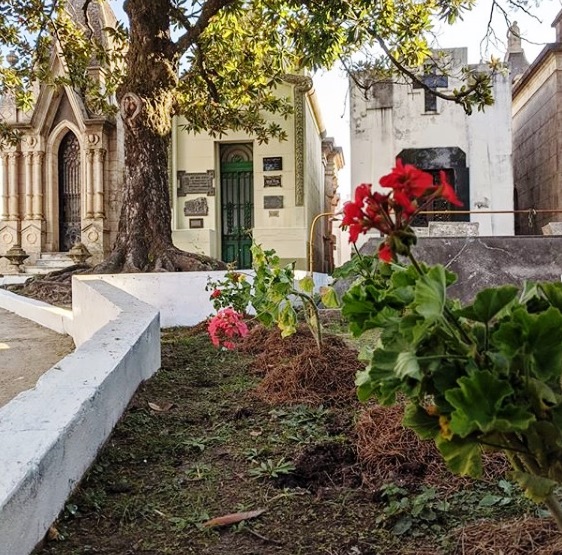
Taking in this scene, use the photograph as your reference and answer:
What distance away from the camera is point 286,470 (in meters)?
2.36

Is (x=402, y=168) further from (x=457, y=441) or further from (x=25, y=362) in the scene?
(x=25, y=362)

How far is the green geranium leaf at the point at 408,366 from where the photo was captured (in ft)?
3.49

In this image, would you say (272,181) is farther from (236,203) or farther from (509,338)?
(509,338)

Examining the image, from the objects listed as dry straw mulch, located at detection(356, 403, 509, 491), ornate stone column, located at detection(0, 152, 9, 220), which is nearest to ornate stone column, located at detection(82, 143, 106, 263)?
ornate stone column, located at detection(0, 152, 9, 220)

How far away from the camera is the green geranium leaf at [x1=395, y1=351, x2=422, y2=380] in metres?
1.06

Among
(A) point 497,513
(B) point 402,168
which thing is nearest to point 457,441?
(B) point 402,168

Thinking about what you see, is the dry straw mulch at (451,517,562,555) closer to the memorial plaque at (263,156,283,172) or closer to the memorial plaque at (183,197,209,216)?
the memorial plaque at (263,156,283,172)

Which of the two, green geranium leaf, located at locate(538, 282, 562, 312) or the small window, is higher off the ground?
the small window

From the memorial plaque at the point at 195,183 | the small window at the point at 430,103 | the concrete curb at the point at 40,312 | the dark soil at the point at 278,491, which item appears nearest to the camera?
the dark soil at the point at 278,491

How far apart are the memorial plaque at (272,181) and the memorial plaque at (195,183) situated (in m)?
1.36

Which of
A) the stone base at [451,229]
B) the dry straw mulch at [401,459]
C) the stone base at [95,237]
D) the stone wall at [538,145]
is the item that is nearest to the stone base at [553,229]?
the stone base at [451,229]

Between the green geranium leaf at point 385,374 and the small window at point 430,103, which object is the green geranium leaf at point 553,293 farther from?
the small window at point 430,103

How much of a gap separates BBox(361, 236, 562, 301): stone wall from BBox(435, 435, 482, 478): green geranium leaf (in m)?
7.62

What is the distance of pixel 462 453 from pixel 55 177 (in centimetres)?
1729
